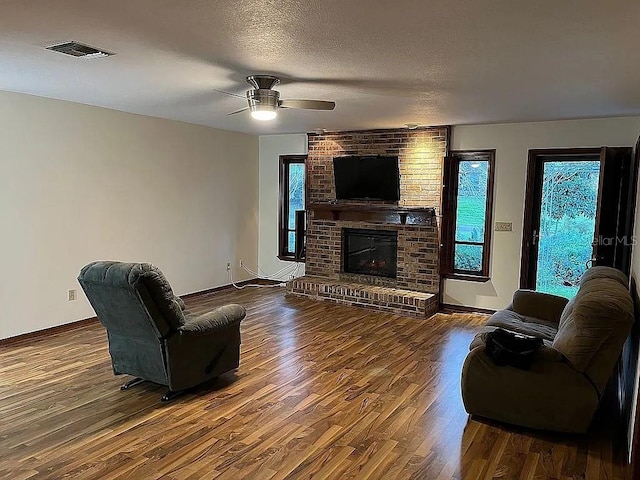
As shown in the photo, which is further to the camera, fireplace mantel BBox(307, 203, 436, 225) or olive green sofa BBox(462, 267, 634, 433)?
fireplace mantel BBox(307, 203, 436, 225)

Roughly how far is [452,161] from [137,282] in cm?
441

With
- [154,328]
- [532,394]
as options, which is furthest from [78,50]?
[532,394]

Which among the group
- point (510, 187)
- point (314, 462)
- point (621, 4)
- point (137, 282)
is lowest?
point (314, 462)

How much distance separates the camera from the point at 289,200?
8.12 m

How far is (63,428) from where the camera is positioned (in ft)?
10.6

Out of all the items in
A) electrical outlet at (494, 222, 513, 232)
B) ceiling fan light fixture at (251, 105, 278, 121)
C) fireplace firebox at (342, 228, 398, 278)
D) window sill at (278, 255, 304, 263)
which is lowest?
window sill at (278, 255, 304, 263)

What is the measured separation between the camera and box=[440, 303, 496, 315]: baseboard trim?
6414 millimetres

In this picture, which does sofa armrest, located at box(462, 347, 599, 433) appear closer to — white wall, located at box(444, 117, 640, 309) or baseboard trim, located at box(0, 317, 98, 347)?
white wall, located at box(444, 117, 640, 309)

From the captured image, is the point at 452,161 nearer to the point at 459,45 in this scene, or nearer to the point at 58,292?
the point at 459,45

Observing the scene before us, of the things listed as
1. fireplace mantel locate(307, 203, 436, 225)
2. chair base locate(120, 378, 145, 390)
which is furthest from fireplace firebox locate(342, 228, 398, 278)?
chair base locate(120, 378, 145, 390)

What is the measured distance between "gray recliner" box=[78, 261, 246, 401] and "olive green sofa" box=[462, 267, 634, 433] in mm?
1874

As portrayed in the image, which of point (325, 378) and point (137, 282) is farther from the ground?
point (137, 282)

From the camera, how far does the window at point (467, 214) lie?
6.33 meters

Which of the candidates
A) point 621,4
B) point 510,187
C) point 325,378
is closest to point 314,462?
point 325,378
